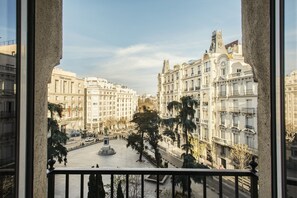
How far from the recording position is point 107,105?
6.74 ft

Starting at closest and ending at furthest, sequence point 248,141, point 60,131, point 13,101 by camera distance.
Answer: point 13,101, point 248,141, point 60,131

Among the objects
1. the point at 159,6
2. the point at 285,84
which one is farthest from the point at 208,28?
the point at 285,84

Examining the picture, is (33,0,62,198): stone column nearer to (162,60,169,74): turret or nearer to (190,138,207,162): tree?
(162,60,169,74): turret

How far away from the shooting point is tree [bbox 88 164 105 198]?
5.82 feet

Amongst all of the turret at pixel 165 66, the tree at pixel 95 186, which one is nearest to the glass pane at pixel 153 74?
the turret at pixel 165 66

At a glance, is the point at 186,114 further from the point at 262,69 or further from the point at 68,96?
the point at 68,96

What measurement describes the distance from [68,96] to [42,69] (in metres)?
0.53

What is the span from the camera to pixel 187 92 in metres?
1.96

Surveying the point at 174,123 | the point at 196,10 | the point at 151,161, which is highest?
the point at 196,10

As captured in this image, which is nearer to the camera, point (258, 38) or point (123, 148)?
point (258, 38)

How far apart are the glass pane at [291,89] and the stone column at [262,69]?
188 mm

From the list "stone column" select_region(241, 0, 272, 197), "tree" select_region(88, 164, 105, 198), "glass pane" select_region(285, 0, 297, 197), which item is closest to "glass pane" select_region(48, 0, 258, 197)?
"tree" select_region(88, 164, 105, 198)

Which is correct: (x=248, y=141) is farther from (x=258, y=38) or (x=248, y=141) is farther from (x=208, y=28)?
(x=208, y=28)

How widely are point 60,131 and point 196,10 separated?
1.63 meters
